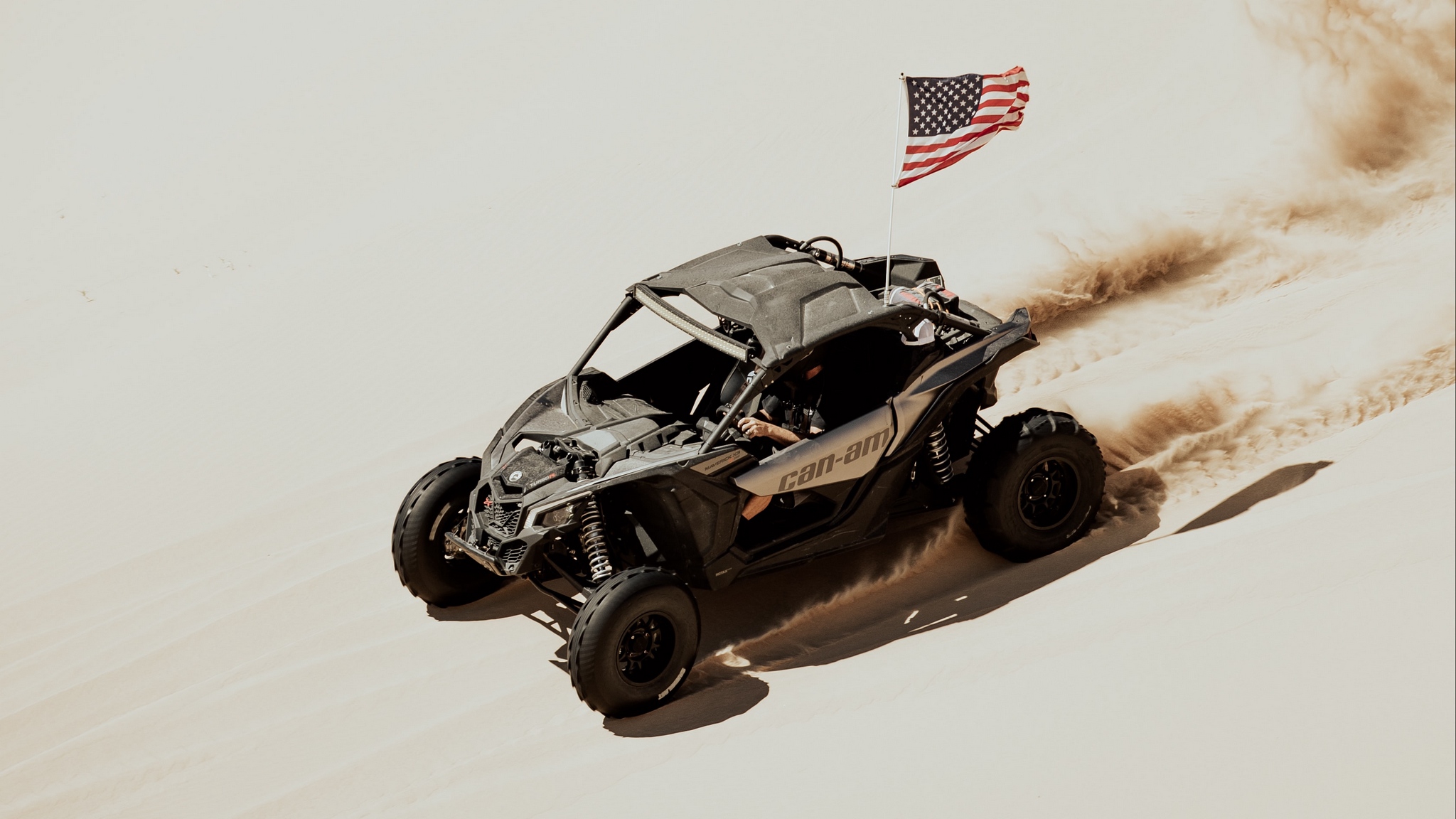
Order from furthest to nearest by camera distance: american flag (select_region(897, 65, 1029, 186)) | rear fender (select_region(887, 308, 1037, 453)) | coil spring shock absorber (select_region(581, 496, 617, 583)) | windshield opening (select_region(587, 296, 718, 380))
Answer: windshield opening (select_region(587, 296, 718, 380))
american flag (select_region(897, 65, 1029, 186))
rear fender (select_region(887, 308, 1037, 453))
coil spring shock absorber (select_region(581, 496, 617, 583))

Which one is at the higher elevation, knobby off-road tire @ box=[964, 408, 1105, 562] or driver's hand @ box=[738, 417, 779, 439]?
driver's hand @ box=[738, 417, 779, 439]

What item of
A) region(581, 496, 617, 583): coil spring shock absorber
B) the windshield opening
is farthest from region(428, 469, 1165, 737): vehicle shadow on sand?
the windshield opening

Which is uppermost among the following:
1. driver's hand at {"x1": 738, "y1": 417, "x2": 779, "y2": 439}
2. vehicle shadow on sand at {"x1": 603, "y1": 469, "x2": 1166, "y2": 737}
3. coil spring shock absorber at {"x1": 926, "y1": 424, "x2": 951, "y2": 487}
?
driver's hand at {"x1": 738, "y1": 417, "x2": 779, "y2": 439}

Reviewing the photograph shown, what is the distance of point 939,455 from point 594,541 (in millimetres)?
2136

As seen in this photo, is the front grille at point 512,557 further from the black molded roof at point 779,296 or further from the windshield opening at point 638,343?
the windshield opening at point 638,343

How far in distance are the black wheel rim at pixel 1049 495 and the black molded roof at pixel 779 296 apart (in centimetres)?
138

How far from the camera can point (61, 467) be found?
406 inches

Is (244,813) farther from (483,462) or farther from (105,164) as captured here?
(105,164)

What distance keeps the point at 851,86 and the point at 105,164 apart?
35.9 ft

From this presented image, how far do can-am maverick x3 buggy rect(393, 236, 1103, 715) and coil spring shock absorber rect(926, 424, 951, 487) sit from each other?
2cm

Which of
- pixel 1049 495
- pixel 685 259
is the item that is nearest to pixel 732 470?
pixel 1049 495

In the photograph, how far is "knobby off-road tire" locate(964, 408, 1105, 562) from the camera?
6.82 meters

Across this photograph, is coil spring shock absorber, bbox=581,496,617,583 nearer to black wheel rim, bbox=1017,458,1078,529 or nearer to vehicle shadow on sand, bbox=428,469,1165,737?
vehicle shadow on sand, bbox=428,469,1165,737

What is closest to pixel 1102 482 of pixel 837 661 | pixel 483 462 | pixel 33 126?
pixel 837 661
